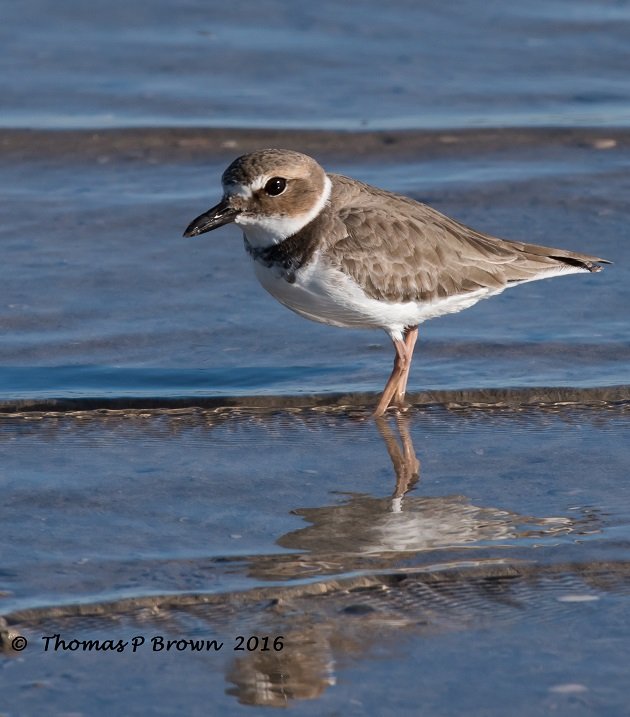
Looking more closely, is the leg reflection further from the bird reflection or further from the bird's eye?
the bird's eye

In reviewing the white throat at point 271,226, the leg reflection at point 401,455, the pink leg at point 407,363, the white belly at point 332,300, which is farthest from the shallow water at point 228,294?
Result: the white throat at point 271,226

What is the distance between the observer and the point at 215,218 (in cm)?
619

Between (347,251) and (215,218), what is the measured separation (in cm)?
64

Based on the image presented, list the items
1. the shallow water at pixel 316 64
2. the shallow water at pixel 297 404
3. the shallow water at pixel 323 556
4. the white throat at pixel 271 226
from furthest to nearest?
the shallow water at pixel 316 64
the white throat at pixel 271 226
the shallow water at pixel 297 404
the shallow water at pixel 323 556

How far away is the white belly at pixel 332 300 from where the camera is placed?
6117mm

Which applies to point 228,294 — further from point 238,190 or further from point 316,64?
point 316,64

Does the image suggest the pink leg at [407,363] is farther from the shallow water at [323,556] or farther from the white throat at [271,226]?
the white throat at [271,226]

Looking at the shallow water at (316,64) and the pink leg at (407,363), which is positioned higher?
the shallow water at (316,64)

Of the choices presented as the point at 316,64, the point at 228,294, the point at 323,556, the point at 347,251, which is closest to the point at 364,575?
the point at 323,556

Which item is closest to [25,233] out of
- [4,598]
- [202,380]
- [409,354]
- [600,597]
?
[202,380]

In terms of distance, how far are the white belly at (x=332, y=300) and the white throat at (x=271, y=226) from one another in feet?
0.39

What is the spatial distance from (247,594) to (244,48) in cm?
813

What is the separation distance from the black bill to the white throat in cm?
5

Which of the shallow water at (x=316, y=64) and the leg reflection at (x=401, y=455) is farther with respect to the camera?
the shallow water at (x=316, y=64)
